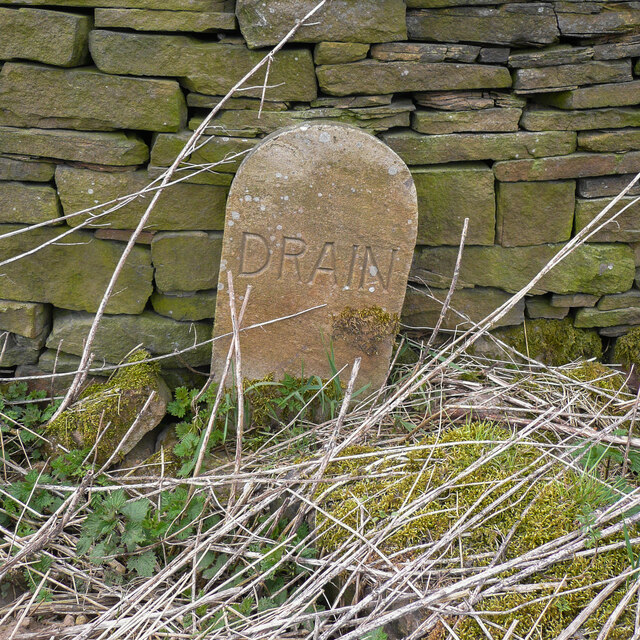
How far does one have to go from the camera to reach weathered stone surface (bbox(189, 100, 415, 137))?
2.72 metres

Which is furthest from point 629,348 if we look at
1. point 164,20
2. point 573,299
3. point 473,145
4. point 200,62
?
point 164,20

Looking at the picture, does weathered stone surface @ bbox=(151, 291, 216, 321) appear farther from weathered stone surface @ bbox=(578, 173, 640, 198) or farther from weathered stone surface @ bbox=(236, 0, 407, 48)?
weathered stone surface @ bbox=(578, 173, 640, 198)

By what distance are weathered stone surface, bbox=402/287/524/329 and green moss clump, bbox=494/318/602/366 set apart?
0.07m

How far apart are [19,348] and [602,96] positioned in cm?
291

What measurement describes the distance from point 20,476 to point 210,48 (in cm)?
193

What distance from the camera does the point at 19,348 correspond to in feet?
9.84

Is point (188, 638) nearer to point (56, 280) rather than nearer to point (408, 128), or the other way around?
point (56, 280)

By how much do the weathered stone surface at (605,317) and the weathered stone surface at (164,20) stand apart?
7.00 ft

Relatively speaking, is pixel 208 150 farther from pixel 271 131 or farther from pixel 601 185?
pixel 601 185

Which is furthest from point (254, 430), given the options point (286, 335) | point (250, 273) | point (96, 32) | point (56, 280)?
point (96, 32)

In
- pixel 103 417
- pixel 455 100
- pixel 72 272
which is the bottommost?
pixel 103 417

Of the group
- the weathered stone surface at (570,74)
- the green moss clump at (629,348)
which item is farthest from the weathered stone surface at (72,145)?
the green moss clump at (629,348)

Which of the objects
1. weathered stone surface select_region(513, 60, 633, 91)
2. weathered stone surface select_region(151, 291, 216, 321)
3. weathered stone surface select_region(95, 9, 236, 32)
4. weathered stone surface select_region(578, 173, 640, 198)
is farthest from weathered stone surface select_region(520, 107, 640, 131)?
weathered stone surface select_region(151, 291, 216, 321)

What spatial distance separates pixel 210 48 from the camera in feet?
8.56
